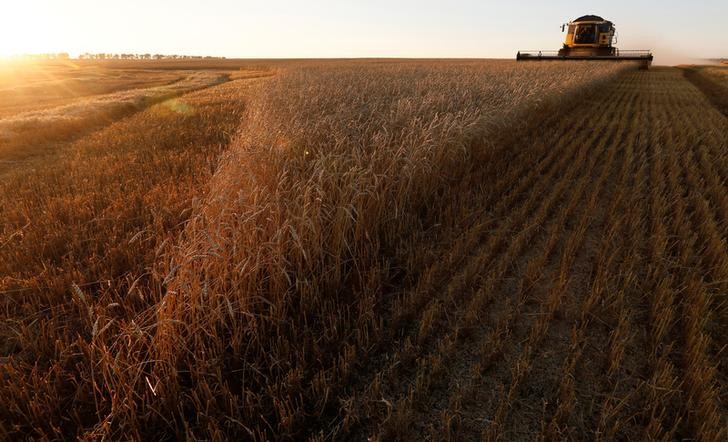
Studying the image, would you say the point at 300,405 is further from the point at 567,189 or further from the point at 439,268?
the point at 567,189

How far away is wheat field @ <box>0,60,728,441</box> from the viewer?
200 centimetres

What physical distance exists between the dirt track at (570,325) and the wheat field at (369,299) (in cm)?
2

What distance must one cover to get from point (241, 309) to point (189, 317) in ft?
1.05

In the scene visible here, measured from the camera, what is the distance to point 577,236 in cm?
377

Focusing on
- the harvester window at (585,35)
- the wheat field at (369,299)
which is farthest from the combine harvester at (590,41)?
the wheat field at (369,299)

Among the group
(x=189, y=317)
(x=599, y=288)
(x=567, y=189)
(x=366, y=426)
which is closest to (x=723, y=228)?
(x=567, y=189)

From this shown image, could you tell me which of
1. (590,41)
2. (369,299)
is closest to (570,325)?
(369,299)

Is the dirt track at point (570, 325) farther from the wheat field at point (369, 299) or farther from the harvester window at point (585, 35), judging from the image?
the harvester window at point (585, 35)

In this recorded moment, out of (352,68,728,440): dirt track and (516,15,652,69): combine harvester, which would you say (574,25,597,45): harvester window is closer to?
(516,15,652,69): combine harvester

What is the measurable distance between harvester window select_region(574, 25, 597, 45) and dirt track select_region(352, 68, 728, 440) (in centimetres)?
3317

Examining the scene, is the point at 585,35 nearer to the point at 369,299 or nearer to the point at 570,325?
the point at 570,325

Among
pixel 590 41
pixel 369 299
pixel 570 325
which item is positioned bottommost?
pixel 570 325

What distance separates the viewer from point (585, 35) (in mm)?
31531

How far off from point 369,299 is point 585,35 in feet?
126
